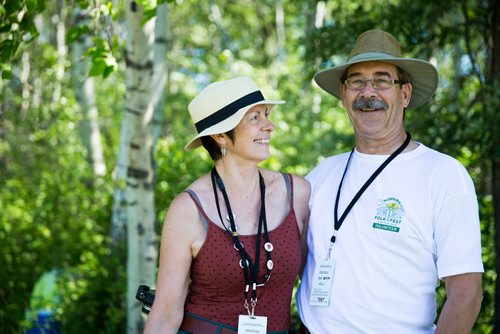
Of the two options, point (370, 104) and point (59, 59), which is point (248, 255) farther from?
point (59, 59)

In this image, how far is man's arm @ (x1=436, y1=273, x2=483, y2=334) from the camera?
2979 millimetres

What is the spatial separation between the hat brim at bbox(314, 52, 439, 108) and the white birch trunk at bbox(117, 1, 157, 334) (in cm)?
183

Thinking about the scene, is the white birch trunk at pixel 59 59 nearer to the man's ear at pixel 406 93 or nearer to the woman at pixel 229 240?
the woman at pixel 229 240

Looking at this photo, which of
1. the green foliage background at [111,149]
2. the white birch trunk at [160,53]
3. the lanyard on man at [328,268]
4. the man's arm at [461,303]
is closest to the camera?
the man's arm at [461,303]

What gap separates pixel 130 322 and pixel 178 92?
16.5m

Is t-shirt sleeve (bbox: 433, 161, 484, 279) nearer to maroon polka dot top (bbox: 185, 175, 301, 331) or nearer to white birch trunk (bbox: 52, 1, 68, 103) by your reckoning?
maroon polka dot top (bbox: 185, 175, 301, 331)

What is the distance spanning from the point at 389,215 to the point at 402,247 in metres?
0.16

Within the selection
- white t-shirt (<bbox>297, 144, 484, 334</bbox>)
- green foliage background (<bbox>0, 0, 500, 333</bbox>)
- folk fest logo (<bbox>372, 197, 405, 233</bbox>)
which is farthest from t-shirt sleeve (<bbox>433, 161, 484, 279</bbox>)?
green foliage background (<bbox>0, 0, 500, 333</bbox>)

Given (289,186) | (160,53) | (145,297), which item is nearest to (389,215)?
(289,186)

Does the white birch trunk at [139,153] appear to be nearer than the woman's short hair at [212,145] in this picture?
No

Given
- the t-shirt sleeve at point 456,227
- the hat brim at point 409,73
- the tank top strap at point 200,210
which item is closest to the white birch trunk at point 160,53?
the hat brim at point 409,73

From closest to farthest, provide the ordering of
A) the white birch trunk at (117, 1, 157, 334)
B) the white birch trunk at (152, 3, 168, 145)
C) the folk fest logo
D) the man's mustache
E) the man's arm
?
the man's arm → the folk fest logo → the man's mustache → the white birch trunk at (117, 1, 157, 334) → the white birch trunk at (152, 3, 168, 145)

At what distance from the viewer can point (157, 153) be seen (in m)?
7.54

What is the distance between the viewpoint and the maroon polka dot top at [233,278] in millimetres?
3289
